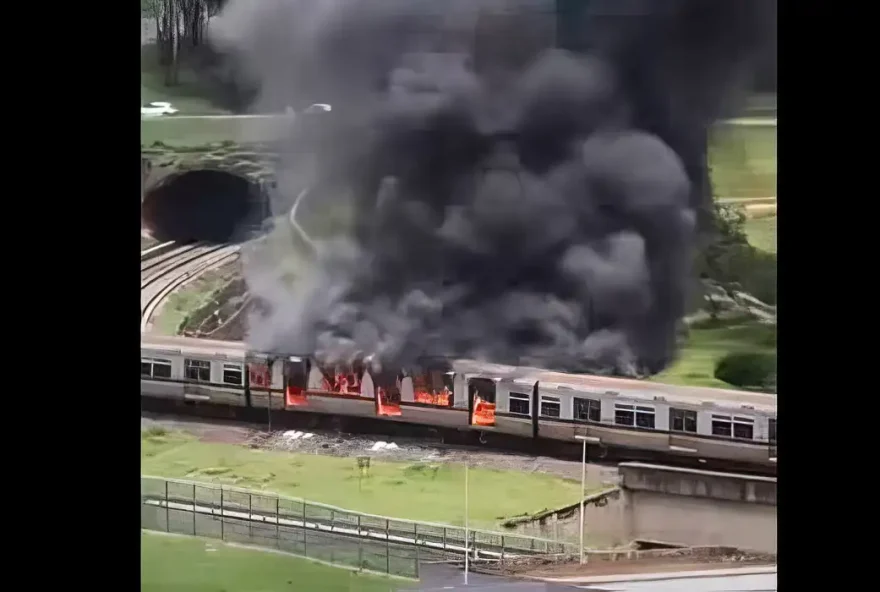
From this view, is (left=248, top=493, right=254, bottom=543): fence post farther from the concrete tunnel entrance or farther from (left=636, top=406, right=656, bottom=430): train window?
(left=636, top=406, right=656, bottom=430): train window

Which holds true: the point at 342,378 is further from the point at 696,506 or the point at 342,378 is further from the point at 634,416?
the point at 696,506

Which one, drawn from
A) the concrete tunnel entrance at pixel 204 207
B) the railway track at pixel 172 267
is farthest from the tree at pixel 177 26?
the railway track at pixel 172 267

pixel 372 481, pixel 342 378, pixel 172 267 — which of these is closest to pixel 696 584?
pixel 372 481

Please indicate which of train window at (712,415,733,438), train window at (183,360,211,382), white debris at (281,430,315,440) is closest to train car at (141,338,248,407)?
train window at (183,360,211,382)

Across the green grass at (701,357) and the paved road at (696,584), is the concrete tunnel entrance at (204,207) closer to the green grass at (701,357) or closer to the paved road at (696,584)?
the green grass at (701,357)
